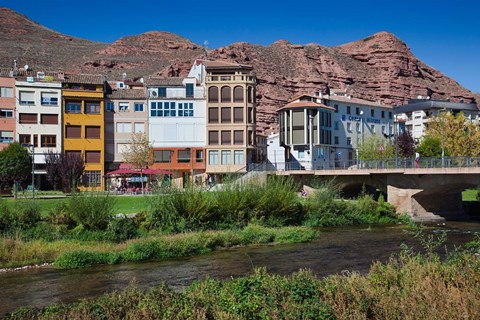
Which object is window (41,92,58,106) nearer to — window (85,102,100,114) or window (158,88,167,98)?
window (85,102,100,114)

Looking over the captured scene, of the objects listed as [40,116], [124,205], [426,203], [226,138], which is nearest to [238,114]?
[226,138]

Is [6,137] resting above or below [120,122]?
below

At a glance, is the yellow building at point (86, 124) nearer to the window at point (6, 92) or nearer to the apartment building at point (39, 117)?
the apartment building at point (39, 117)

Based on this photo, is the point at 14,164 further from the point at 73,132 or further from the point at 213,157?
the point at 213,157

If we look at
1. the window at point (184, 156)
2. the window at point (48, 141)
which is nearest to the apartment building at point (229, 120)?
the window at point (184, 156)

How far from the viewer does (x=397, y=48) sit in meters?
185

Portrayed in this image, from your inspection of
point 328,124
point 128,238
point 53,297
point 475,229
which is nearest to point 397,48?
point 328,124

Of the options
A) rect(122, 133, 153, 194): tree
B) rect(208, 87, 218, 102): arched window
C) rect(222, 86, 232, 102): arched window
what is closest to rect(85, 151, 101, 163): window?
rect(122, 133, 153, 194): tree

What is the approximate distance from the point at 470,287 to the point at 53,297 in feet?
42.7

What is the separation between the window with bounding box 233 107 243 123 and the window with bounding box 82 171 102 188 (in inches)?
698

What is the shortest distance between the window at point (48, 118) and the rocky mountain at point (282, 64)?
54.3 meters

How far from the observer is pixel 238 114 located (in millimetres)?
65438

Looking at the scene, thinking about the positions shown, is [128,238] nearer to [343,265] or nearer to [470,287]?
[343,265]

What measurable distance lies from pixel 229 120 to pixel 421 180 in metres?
27.3
